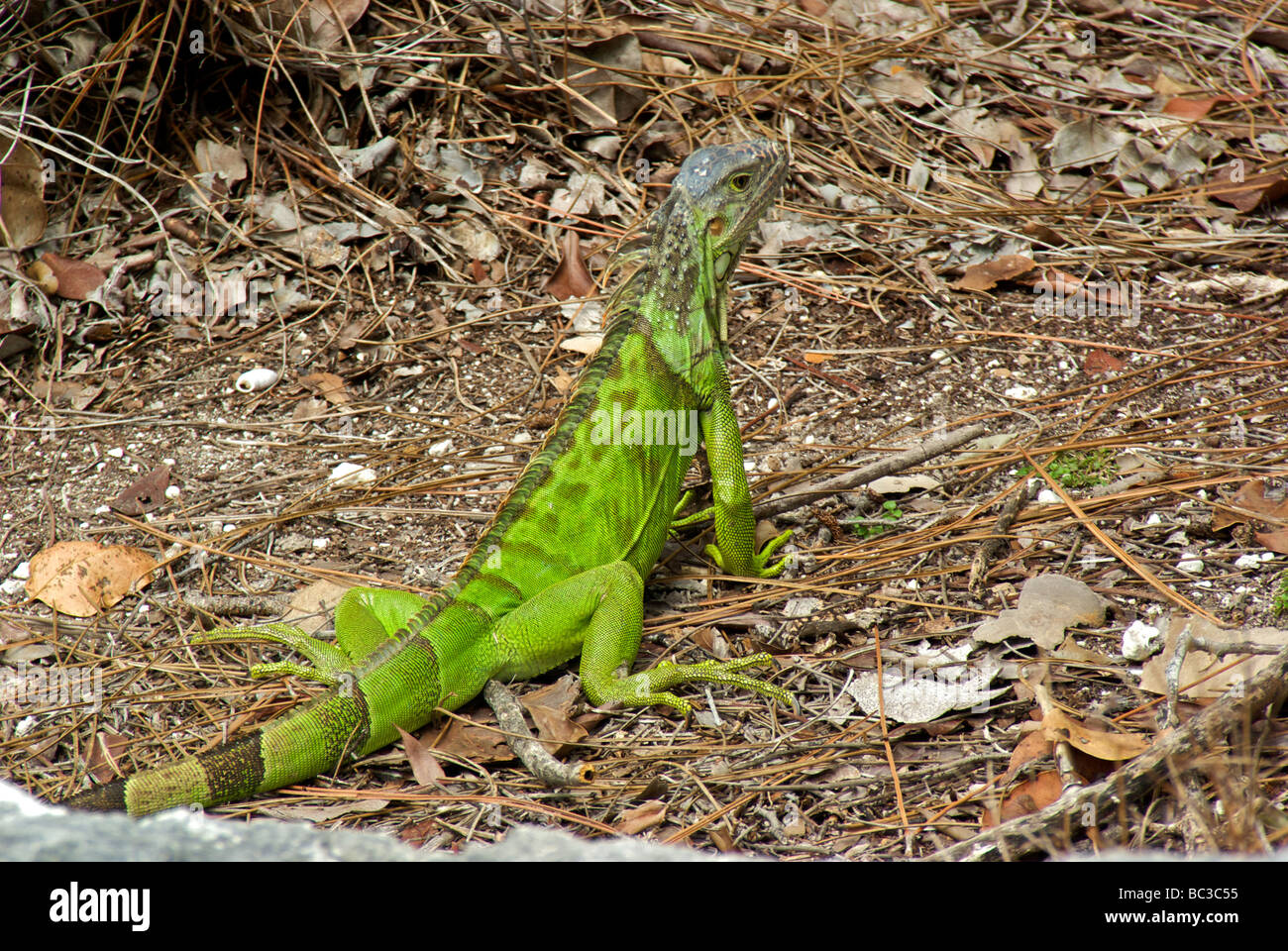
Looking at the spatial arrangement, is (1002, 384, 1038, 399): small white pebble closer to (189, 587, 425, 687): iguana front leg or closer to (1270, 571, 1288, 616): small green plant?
(1270, 571, 1288, 616): small green plant

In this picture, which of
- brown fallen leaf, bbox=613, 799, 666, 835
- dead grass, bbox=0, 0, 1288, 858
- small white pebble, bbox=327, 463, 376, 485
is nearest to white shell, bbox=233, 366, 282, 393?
dead grass, bbox=0, 0, 1288, 858

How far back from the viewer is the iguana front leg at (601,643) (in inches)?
130

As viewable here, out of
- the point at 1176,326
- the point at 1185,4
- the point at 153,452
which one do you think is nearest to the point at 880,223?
the point at 1176,326

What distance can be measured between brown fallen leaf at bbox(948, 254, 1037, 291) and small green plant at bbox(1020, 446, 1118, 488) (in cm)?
164

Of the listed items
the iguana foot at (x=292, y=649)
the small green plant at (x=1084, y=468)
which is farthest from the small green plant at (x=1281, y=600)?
the iguana foot at (x=292, y=649)

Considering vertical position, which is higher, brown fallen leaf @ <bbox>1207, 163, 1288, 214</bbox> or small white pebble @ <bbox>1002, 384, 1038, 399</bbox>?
brown fallen leaf @ <bbox>1207, 163, 1288, 214</bbox>

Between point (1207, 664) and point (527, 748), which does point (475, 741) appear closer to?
point (527, 748)

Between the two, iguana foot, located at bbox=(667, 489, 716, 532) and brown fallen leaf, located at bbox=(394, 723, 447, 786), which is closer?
brown fallen leaf, located at bbox=(394, 723, 447, 786)

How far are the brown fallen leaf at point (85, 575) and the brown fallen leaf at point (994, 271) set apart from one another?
4.36 meters

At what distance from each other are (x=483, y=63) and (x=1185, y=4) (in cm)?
488

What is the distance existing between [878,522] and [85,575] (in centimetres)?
329

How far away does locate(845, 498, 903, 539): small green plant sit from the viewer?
3979mm

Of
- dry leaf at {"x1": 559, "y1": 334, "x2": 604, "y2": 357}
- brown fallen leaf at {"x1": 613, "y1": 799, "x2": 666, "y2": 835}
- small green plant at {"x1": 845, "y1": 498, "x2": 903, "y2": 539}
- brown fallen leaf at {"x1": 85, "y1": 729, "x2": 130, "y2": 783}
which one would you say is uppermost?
dry leaf at {"x1": 559, "y1": 334, "x2": 604, "y2": 357}

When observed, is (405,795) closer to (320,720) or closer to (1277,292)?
(320,720)
